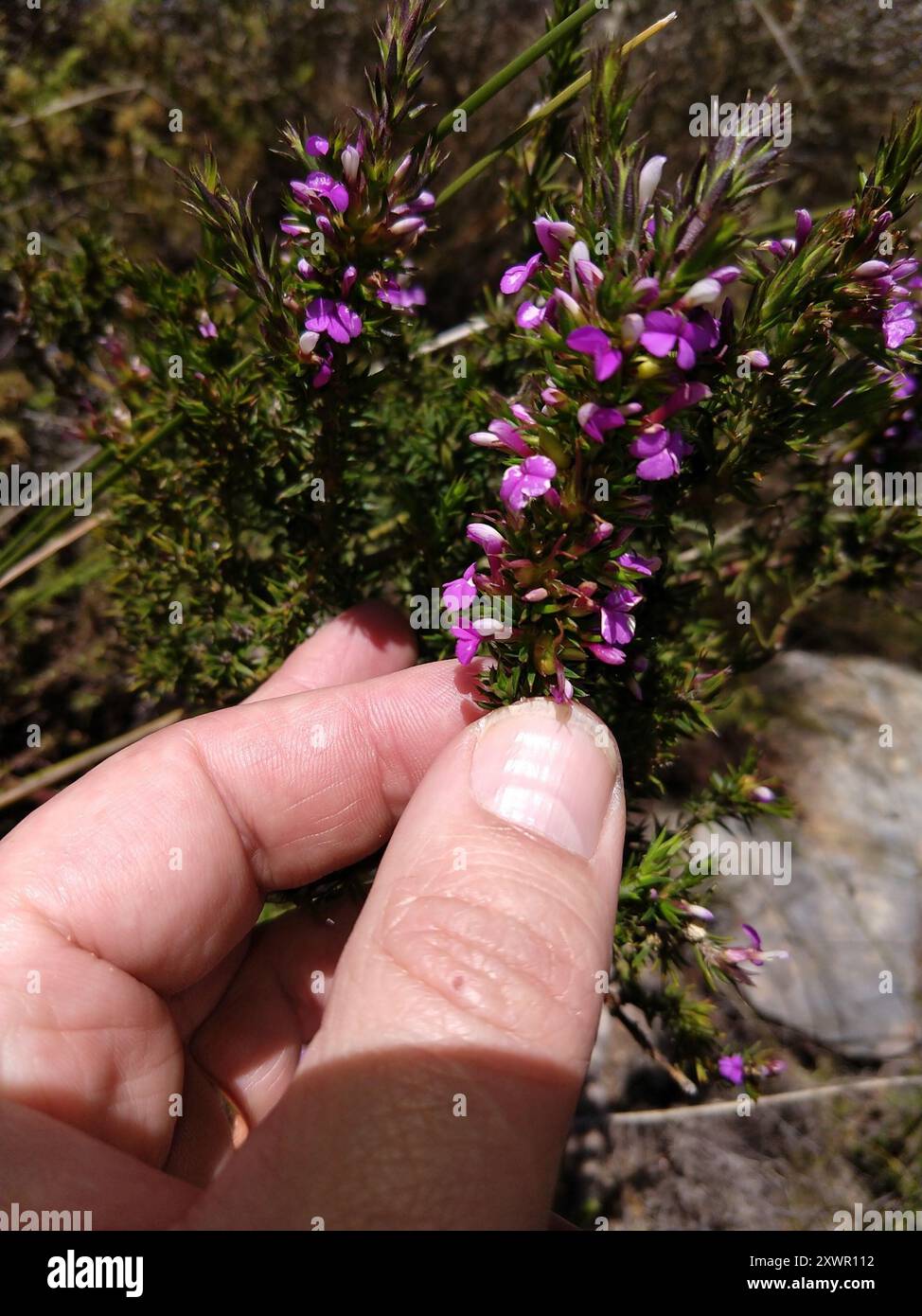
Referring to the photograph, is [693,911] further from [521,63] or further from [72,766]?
[72,766]

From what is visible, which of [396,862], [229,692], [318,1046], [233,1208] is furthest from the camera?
[229,692]

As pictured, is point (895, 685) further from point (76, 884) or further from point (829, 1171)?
point (76, 884)

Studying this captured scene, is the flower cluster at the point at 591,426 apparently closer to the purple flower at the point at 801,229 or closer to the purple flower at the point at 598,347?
the purple flower at the point at 598,347

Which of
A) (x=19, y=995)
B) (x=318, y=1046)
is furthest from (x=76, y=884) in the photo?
(x=318, y=1046)

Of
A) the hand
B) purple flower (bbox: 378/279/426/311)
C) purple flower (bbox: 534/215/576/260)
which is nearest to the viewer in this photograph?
purple flower (bbox: 534/215/576/260)

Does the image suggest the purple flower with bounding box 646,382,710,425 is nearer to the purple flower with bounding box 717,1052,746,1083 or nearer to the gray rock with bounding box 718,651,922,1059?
the purple flower with bounding box 717,1052,746,1083

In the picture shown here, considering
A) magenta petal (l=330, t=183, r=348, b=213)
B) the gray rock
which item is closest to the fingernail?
magenta petal (l=330, t=183, r=348, b=213)
